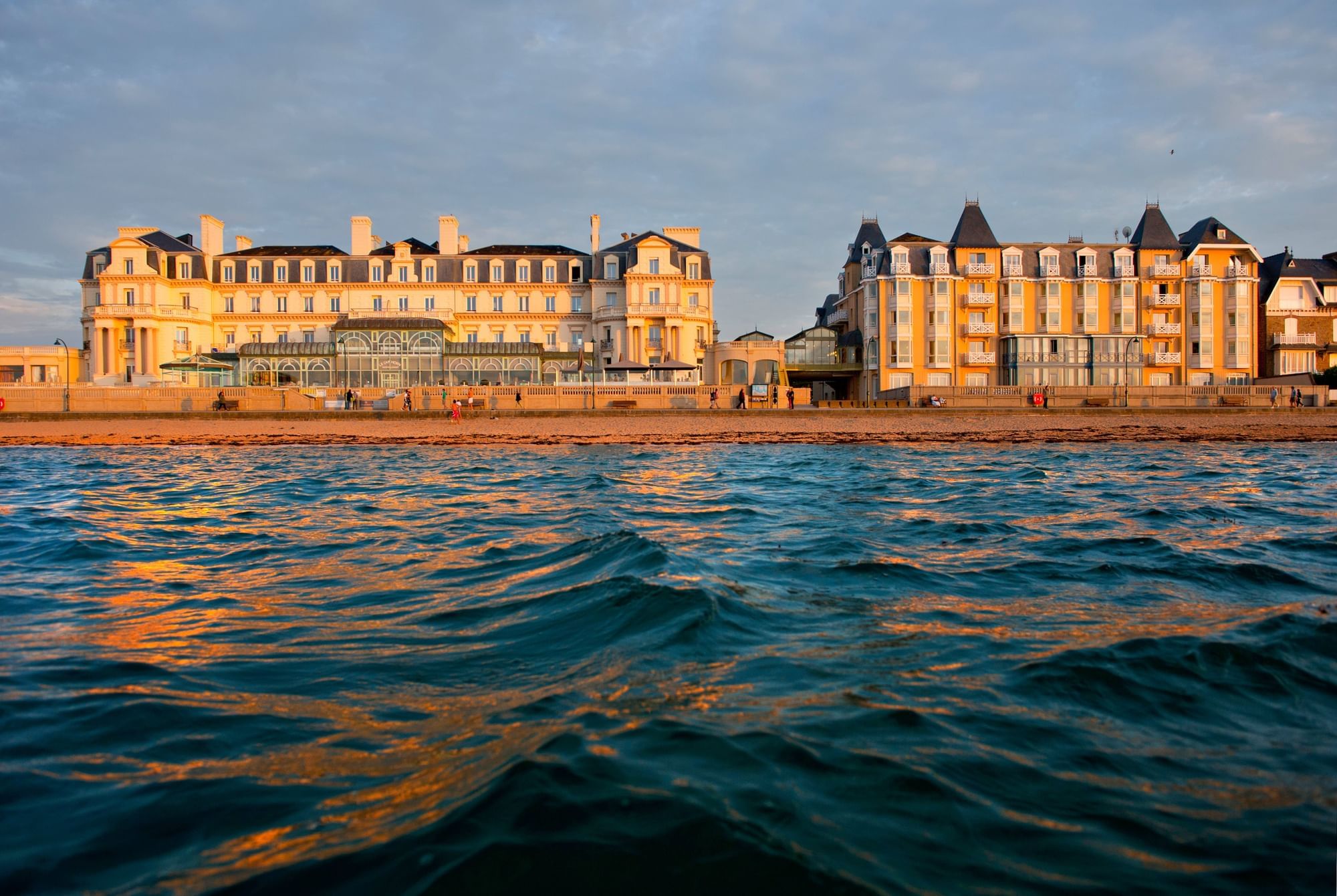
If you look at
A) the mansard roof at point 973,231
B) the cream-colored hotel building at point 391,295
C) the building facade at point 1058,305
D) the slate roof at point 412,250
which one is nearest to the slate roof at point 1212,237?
the building facade at point 1058,305

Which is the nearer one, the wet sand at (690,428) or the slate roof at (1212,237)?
the wet sand at (690,428)

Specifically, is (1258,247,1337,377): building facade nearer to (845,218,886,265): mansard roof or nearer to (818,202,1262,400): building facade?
(818,202,1262,400): building facade

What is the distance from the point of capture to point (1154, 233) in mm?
65250

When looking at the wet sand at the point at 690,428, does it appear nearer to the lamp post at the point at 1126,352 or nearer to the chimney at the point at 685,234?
the lamp post at the point at 1126,352

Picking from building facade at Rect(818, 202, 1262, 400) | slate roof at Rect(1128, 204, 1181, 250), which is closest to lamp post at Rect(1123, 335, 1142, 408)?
building facade at Rect(818, 202, 1262, 400)

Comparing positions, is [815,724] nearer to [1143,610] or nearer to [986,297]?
[1143,610]

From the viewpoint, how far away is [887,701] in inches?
179

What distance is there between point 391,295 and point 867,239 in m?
41.6

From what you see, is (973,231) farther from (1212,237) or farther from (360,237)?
(360,237)

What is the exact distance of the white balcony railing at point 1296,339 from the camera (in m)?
64.4

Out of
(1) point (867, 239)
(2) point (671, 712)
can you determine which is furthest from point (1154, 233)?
(2) point (671, 712)

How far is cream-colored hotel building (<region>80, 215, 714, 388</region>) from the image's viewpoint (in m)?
64.2

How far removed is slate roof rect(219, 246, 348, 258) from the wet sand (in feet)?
112

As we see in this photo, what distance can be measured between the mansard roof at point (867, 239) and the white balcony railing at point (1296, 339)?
32283 millimetres
